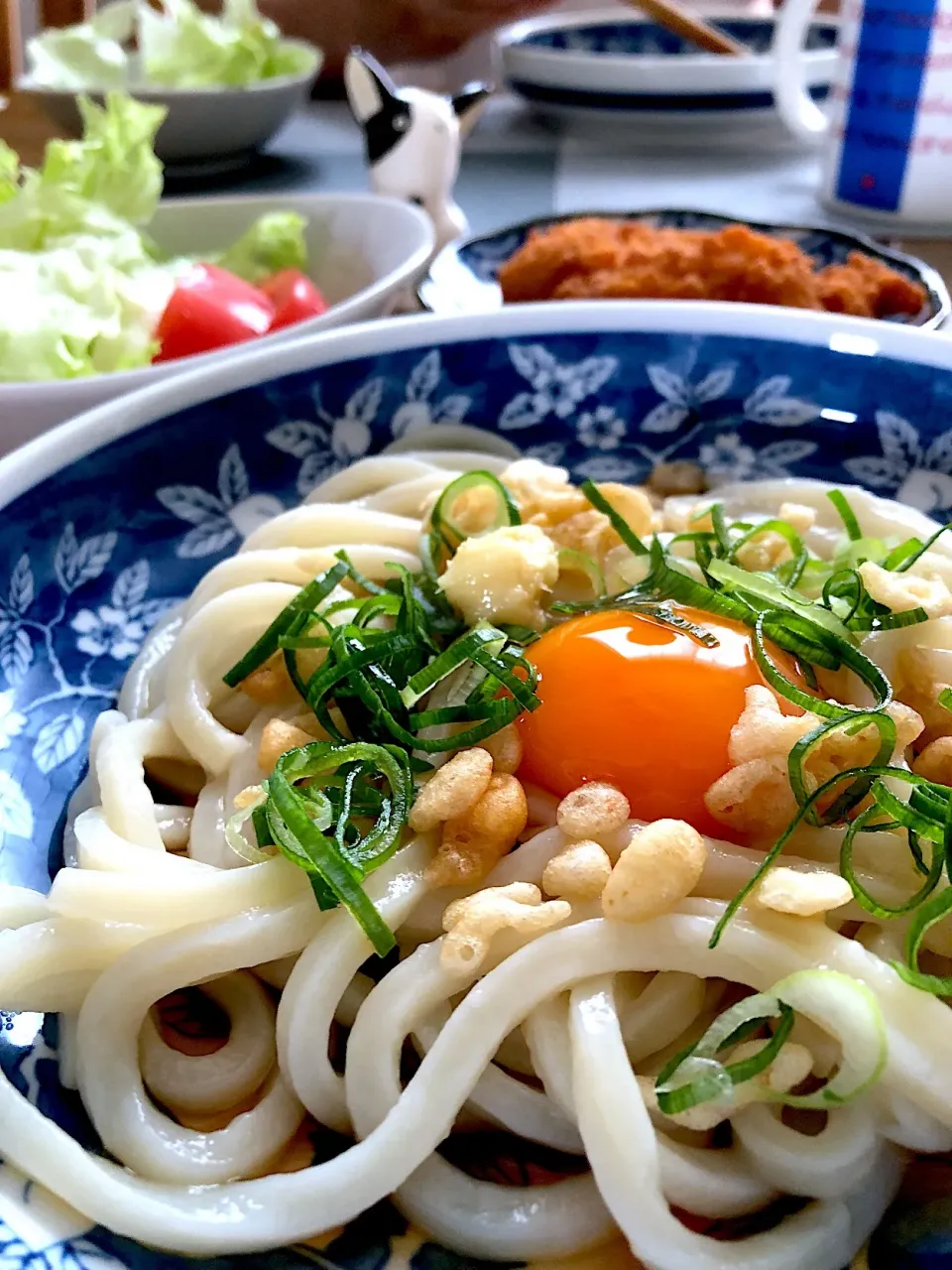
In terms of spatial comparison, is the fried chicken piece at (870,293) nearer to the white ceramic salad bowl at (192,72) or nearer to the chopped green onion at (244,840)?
the chopped green onion at (244,840)

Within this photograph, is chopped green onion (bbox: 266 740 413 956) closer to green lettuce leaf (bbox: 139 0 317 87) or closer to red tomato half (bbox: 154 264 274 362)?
red tomato half (bbox: 154 264 274 362)

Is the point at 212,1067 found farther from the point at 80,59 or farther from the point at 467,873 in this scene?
the point at 80,59

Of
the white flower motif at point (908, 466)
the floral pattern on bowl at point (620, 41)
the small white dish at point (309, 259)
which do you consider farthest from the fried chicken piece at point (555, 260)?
the floral pattern on bowl at point (620, 41)

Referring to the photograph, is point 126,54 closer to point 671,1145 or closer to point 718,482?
point 718,482

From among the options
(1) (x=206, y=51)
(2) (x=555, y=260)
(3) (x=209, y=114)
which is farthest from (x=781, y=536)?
(1) (x=206, y=51)

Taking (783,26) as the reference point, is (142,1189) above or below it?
below

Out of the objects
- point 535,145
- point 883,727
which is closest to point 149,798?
point 883,727
